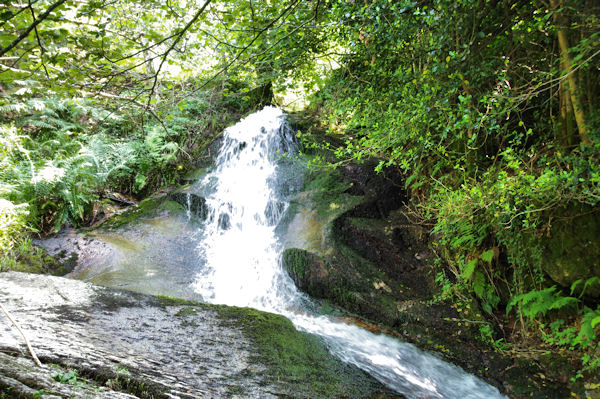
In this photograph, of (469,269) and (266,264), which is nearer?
(469,269)

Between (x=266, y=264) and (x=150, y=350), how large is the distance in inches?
151

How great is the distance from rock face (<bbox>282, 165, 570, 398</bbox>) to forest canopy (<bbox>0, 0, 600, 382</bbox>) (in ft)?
1.34

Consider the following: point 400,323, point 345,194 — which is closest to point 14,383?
point 400,323

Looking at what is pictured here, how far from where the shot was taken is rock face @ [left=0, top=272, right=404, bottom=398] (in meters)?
1.85

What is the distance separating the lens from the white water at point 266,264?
12.4ft

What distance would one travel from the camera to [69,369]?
1884 mm

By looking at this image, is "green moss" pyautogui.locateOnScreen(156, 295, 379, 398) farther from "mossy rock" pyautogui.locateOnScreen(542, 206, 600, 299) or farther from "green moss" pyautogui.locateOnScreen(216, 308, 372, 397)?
"mossy rock" pyautogui.locateOnScreen(542, 206, 600, 299)

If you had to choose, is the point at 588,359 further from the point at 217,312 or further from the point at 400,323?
the point at 217,312

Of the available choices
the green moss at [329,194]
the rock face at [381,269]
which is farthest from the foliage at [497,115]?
the green moss at [329,194]

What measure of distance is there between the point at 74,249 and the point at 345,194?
5.93m

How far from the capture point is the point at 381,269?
5.73 m

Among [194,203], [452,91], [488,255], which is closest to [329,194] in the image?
[488,255]

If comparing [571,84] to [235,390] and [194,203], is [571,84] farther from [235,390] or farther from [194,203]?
[194,203]

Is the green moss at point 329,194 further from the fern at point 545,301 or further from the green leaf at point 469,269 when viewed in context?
the fern at point 545,301
